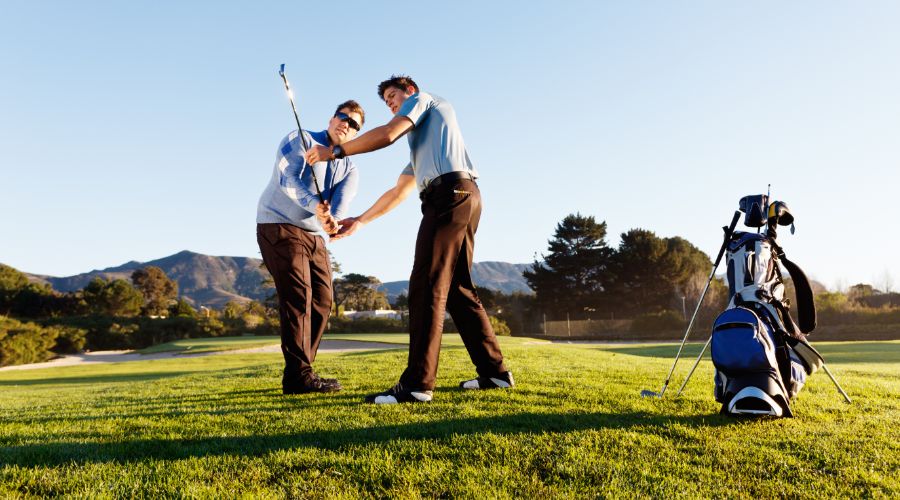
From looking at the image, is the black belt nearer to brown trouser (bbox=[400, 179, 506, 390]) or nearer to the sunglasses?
brown trouser (bbox=[400, 179, 506, 390])

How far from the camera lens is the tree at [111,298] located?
3891cm

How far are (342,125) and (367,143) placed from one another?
4.42ft

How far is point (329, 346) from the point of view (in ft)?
76.0

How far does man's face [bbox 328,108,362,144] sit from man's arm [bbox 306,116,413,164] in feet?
4.19

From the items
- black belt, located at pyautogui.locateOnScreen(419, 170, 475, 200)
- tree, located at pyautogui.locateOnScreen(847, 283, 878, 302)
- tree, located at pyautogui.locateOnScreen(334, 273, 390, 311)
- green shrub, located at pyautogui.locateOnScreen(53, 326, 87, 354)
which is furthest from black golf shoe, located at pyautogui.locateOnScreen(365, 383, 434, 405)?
tree, located at pyautogui.locateOnScreen(334, 273, 390, 311)

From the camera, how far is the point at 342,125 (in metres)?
4.79

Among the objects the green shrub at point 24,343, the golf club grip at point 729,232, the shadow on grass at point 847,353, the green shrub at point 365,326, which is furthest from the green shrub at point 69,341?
the golf club grip at point 729,232

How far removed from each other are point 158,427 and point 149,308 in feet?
167

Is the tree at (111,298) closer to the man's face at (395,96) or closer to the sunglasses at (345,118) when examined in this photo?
the sunglasses at (345,118)

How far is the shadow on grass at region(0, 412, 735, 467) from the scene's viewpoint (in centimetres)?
246


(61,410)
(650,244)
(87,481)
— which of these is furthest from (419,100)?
(650,244)

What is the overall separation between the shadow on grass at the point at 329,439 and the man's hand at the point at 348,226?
2183 millimetres

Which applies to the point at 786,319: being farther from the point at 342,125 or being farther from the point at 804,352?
the point at 342,125

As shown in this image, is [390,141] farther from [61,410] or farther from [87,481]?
[61,410]
